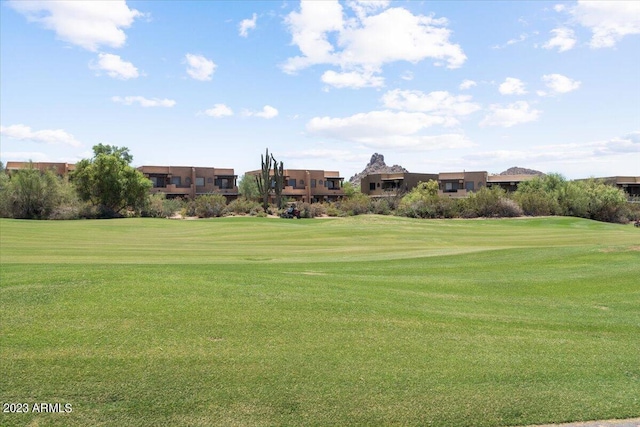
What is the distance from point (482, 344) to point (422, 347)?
3.75 feet

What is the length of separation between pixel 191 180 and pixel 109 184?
1536 inches

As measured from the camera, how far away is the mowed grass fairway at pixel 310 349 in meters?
5.99

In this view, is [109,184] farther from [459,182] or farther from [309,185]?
[459,182]

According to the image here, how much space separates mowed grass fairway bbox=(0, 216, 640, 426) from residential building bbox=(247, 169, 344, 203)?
279 ft

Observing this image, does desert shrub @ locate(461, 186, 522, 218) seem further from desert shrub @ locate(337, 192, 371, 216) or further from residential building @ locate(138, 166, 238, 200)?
residential building @ locate(138, 166, 238, 200)

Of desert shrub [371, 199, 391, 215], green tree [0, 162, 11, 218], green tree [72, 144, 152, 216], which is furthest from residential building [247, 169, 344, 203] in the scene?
green tree [0, 162, 11, 218]

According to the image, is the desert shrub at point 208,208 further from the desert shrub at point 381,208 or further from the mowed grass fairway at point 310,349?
the mowed grass fairway at point 310,349

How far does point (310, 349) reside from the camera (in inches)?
298

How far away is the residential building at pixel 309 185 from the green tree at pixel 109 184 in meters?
42.1

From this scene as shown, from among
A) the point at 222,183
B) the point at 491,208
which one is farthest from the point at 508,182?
the point at 222,183

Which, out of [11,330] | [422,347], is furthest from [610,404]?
[11,330]

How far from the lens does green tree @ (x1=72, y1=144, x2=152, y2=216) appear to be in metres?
54.9

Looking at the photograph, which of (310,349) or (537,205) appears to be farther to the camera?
(537,205)

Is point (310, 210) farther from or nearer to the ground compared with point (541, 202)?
nearer to the ground
